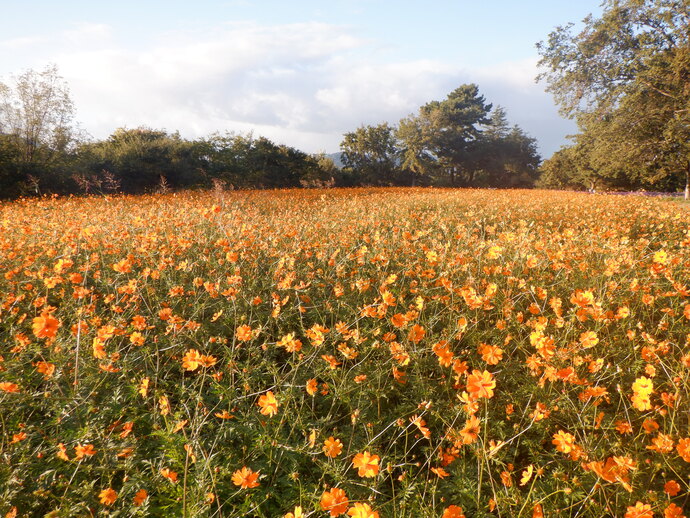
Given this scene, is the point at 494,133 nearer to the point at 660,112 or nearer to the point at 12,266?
the point at 660,112

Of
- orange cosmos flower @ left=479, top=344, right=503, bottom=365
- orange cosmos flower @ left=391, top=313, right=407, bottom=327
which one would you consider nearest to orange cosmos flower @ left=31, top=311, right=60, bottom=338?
orange cosmos flower @ left=391, top=313, right=407, bottom=327

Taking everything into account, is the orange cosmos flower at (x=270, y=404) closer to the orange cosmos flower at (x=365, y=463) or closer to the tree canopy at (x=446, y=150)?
the orange cosmos flower at (x=365, y=463)

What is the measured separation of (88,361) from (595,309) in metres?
2.79

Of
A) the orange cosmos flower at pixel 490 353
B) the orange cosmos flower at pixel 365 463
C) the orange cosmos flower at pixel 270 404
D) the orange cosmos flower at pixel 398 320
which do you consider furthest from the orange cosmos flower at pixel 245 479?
the orange cosmos flower at pixel 490 353

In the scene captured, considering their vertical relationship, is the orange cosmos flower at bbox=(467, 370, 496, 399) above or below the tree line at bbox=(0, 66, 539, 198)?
below

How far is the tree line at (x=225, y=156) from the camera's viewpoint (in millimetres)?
13000

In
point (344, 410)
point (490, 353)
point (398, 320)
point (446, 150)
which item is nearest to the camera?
point (490, 353)

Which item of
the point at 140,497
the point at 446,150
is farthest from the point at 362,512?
the point at 446,150

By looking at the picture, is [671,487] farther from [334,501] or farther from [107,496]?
[107,496]

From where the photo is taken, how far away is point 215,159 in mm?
19688

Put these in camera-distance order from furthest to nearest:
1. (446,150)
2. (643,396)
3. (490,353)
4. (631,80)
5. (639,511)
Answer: (446,150) → (631,80) → (490,353) → (643,396) → (639,511)

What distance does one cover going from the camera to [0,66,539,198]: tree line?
13.0 m

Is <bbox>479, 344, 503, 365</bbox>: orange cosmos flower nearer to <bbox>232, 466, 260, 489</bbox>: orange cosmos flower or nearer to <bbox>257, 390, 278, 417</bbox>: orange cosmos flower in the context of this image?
<bbox>257, 390, 278, 417</bbox>: orange cosmos flower

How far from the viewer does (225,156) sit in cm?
2009
